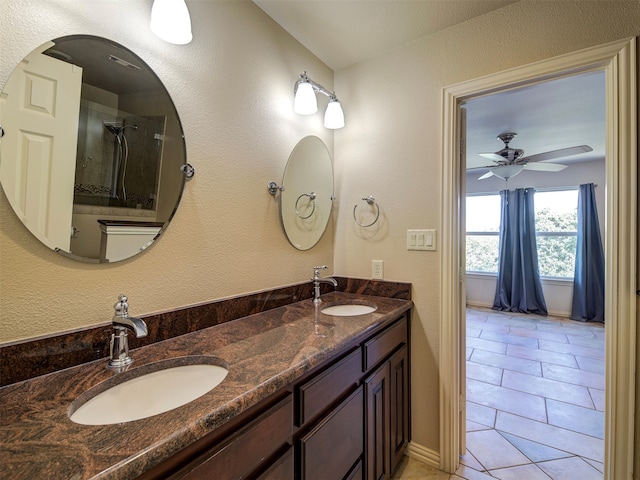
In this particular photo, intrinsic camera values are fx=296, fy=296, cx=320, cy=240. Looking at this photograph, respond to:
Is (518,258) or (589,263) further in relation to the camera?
(518,258)

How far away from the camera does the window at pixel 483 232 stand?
5078 mm

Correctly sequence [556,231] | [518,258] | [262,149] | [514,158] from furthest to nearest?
[518,258]
[556,231]
[514,158]
[262,149]

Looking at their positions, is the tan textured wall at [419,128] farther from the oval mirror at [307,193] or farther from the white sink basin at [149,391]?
the white sink basin at [149,391]

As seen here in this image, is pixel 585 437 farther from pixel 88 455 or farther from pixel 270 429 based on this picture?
pixel 88 455

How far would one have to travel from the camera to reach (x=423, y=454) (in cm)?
163

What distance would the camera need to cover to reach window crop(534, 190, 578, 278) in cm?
448

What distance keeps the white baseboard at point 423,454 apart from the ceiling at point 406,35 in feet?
6.31

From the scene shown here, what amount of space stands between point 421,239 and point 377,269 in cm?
33

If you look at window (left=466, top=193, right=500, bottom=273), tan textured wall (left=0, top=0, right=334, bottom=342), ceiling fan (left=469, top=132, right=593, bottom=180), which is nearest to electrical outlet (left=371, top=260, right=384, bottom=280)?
tan textured wall (left=0, top=0, right=334, bottom=342)

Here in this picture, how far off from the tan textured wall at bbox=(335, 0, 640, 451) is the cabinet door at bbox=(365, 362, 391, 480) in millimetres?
367

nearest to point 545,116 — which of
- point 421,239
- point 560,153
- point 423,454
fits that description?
point 560,153

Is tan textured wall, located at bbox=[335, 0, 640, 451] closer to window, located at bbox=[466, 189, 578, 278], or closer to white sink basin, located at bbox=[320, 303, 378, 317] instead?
white sink basin, located at bbox=[320, 303, 378, 317]

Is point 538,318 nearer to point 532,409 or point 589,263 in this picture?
point 589,263

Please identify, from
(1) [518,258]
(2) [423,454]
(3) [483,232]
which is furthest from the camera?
(3) [483,232]
